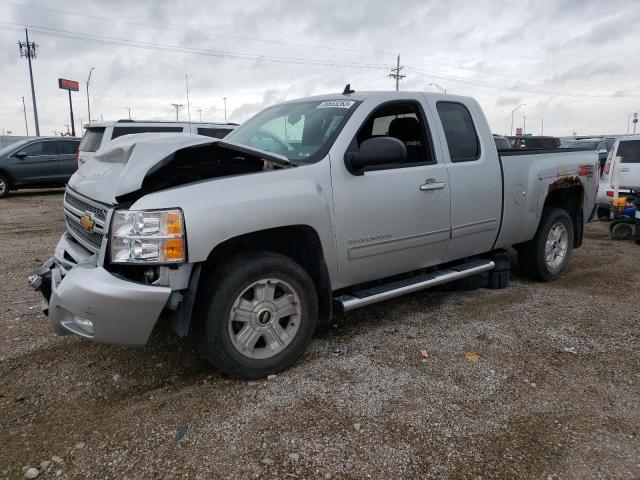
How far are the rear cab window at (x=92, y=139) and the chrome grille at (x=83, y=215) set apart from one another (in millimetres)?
7708

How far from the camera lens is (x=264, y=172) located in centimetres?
322

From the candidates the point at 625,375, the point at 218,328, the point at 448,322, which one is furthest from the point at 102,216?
the point at 625,375

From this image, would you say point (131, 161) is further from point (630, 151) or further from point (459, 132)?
point (630, 151)

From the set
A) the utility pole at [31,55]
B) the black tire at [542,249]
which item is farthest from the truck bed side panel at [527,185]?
the utility pole at [31,55]

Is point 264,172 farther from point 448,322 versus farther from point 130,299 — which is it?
point 448,322

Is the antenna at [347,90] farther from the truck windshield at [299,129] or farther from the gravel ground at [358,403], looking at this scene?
the gravel ground at [358,403]

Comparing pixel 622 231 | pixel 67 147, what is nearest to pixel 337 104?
pixel 622 231

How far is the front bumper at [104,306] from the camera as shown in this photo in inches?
106

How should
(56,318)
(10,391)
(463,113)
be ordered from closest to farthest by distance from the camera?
(56,318)
(10,391)
(463,113)

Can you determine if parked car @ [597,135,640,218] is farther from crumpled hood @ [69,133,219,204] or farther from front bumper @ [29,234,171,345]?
front bumper @ [29,234,171,345]

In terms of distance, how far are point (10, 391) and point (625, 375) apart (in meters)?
4.05

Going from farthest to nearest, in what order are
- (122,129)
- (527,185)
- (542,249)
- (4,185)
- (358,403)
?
(4,185) → (122,129) → (542,249) → (527,185) → (358,403)

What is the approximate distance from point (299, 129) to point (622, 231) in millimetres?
6555

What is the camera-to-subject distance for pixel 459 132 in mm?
4516
